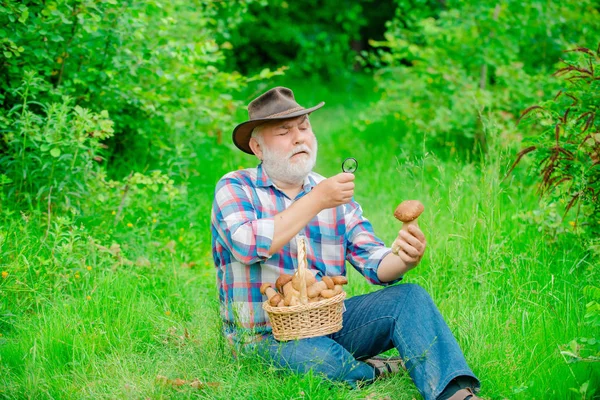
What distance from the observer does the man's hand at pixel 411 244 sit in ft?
10.0

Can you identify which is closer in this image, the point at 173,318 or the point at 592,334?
the point at 592,334

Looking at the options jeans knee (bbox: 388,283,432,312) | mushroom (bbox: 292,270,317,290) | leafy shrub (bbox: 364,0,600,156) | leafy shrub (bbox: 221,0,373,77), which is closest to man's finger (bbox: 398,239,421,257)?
jeans knee (bbox: 388,283,432,312)

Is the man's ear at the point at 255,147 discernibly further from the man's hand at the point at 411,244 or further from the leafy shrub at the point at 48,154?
the leafy shrub at the point at 48,154

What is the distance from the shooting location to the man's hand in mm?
3049

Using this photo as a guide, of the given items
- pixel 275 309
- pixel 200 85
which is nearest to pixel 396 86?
pixel 200 85

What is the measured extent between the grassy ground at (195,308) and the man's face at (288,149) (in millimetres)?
799

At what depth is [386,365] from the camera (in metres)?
3.33

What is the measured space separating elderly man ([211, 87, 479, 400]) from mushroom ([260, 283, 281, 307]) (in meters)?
0.12

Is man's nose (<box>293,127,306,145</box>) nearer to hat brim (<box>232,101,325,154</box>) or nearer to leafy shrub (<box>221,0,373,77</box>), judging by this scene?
hat brim (<box>232,101,325,154</box>)

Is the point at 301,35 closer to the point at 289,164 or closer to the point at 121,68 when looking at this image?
the point at 121,68

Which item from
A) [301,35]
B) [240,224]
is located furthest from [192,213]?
[301,35]

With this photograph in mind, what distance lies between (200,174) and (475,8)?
2.93 m

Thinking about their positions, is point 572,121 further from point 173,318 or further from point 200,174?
point 200,174

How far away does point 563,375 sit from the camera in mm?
3025
